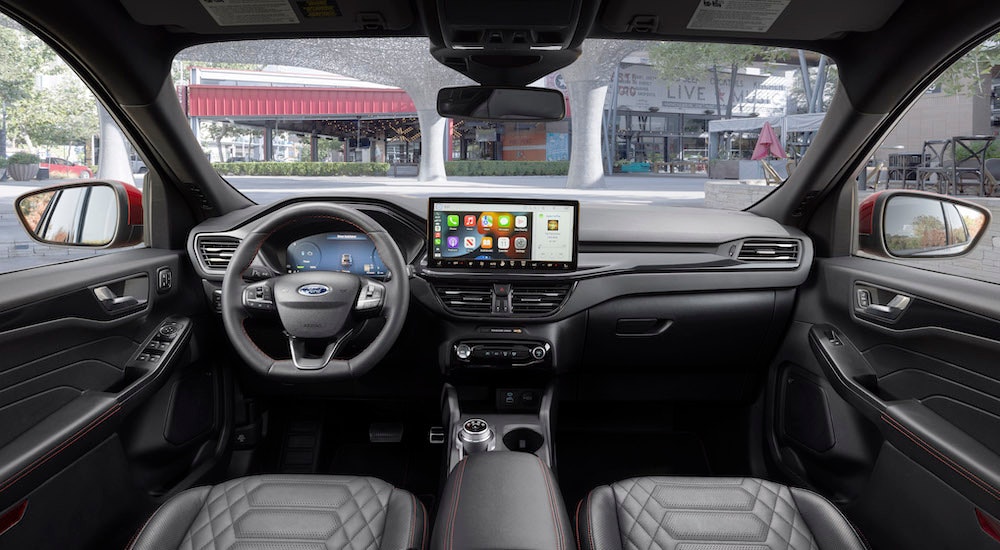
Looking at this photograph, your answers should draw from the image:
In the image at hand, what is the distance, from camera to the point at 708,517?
72.5 inches

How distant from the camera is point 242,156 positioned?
3.00 meters

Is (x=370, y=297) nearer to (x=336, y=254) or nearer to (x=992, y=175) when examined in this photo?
(x=336, y=254)

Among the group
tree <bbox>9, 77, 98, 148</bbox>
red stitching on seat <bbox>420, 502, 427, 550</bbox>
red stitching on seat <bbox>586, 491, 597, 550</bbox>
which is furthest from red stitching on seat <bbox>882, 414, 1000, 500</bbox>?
tree <bbox>9, 77, 98, 148</bbox>

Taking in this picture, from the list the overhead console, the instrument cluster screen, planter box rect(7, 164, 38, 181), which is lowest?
the instrument cluster screen

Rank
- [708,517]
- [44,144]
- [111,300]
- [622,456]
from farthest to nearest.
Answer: [622,456] → [44,144] → [111,300] → [708,517]

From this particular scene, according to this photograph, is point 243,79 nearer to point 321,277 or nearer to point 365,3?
point 365,3

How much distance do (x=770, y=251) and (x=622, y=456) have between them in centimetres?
113

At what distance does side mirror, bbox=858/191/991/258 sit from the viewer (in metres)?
2.17

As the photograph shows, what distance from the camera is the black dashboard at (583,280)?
241 cm

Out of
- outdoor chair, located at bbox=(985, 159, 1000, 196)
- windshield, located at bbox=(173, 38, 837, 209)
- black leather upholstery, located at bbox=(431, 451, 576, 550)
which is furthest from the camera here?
windshield, located at bbox=(173, 38, 837, 209)

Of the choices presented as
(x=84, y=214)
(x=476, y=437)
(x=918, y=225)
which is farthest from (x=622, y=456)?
(x=84, y=214)

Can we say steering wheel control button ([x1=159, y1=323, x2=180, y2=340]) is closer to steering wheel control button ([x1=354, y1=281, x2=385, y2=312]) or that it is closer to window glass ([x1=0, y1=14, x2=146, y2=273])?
window glass ([x1=0, y1=14, x2=146, y2=273])

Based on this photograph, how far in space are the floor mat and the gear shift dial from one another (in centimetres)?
82

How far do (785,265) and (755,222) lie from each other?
23 centimetres
